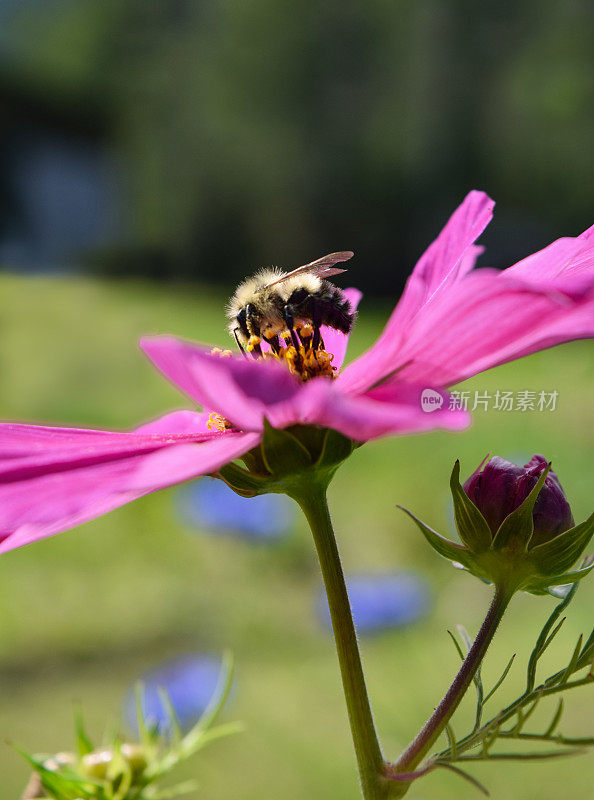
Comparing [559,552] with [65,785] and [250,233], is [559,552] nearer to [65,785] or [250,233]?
[65,785]

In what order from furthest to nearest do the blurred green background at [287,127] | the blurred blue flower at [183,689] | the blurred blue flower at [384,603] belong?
the blurred green background at [287,127] < the blurred blue flower at [384,603] < the blurred blue flower at [183,689]

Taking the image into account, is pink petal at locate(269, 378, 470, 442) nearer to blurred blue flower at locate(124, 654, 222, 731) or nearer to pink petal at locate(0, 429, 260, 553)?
pink petal at locate(0, 429, 260, 553)

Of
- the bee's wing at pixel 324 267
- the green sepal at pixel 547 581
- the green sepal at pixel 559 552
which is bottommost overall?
the green sepal at pixel 547 581

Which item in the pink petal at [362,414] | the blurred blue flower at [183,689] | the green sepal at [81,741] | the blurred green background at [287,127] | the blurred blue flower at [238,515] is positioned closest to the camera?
the pink petal at [362,414]

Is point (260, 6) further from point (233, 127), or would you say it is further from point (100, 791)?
point (100, 791)

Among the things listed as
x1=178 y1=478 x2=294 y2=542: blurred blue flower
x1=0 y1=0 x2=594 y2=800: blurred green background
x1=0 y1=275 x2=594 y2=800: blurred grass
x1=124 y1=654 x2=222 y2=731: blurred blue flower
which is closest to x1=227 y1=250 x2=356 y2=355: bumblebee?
x1=0 y1=275 x2=594 y2=800: blurred grass

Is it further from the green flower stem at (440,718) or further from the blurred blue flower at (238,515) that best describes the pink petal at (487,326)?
the blurred blue flower at (238,515)

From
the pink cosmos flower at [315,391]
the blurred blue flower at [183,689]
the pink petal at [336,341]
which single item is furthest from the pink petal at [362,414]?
the blurred blue flower at [183,689]
